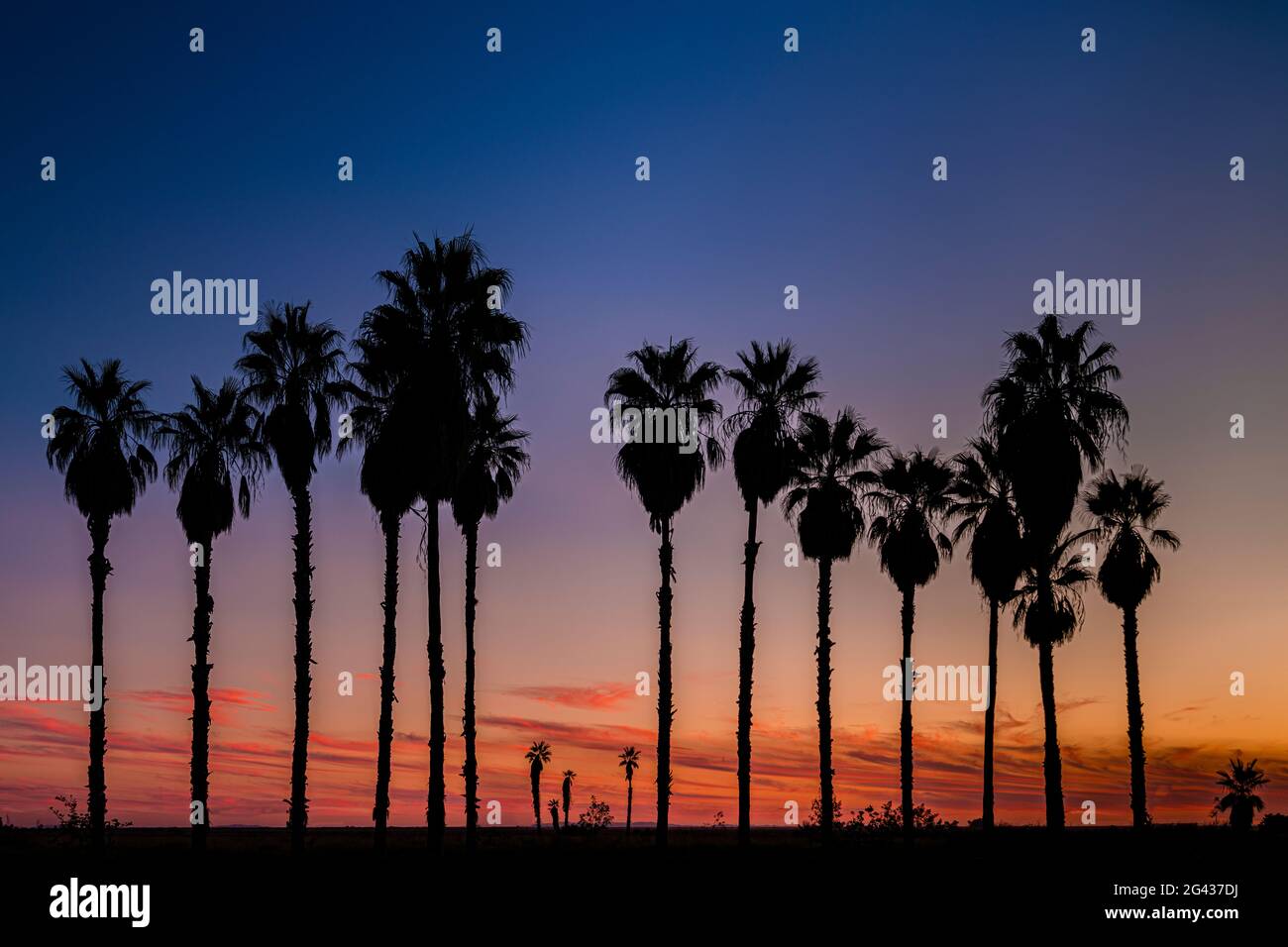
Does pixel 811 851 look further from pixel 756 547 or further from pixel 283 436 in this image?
pixel 283 436

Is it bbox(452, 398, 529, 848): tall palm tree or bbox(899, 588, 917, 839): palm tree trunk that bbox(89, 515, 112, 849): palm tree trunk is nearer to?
bbox(452, 398, 529, 848): tall palm tree

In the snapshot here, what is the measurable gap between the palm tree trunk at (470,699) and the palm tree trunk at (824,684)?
14.4 meters

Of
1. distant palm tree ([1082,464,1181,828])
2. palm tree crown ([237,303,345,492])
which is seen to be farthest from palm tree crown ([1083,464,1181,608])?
palm tree crown ([237,303,345,492])

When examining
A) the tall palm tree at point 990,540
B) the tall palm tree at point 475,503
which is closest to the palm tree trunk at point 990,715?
the tall palm tree at point 990,540

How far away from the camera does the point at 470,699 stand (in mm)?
52281

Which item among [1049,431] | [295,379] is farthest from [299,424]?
[1049,431]

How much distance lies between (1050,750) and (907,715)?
9984 millimetres

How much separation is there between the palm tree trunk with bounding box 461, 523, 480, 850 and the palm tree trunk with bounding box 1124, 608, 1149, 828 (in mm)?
30326

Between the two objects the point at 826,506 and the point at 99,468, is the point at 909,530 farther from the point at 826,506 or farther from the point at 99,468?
the point at 99,468
